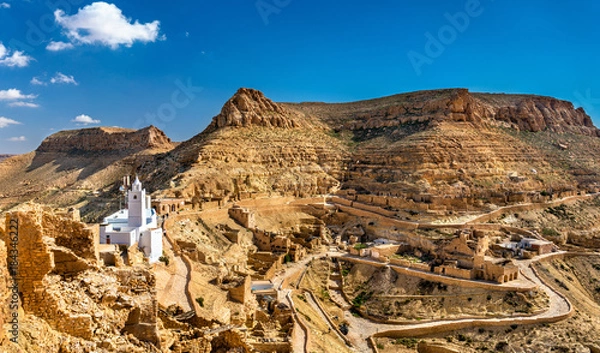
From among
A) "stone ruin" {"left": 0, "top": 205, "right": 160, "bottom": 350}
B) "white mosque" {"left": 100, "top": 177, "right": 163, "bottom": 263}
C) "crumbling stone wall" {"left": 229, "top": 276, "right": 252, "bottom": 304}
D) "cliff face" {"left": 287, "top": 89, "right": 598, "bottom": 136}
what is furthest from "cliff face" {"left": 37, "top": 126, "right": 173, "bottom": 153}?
"stone ruin" {"left": 0, "top": 205, "right": 160, "bottom": 350}

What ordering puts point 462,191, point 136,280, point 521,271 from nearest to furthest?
point 136,280, point 521,271, point 462,191

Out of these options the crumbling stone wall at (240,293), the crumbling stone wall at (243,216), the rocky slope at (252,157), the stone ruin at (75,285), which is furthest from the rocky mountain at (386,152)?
the stone ruin at (75,285)

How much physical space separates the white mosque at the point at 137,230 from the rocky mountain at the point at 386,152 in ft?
58.4

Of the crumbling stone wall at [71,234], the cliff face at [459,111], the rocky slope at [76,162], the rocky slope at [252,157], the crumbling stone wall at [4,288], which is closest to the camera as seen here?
the crumbling stone wall at [4,288]

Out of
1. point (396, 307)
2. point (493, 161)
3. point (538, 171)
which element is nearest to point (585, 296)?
point (396, 307)

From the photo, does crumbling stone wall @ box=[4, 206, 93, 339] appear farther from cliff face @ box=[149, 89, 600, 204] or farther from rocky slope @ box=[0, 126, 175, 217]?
rocky slope @ box=[0, 126, 175, 217]

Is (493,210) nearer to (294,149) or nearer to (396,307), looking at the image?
(396,307)

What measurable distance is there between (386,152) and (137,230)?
41094 millimetres

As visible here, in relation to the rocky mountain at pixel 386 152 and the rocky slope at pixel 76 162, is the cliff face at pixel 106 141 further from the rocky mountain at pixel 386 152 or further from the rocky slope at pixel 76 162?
the rocky mountain at pixel 386 152

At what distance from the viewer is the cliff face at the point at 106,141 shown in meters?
92.2

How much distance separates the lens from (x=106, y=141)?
96.2 m

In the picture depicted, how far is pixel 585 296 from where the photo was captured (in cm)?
3045

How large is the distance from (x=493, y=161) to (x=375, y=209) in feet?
63.7

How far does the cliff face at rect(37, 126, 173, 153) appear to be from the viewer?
303 feet
